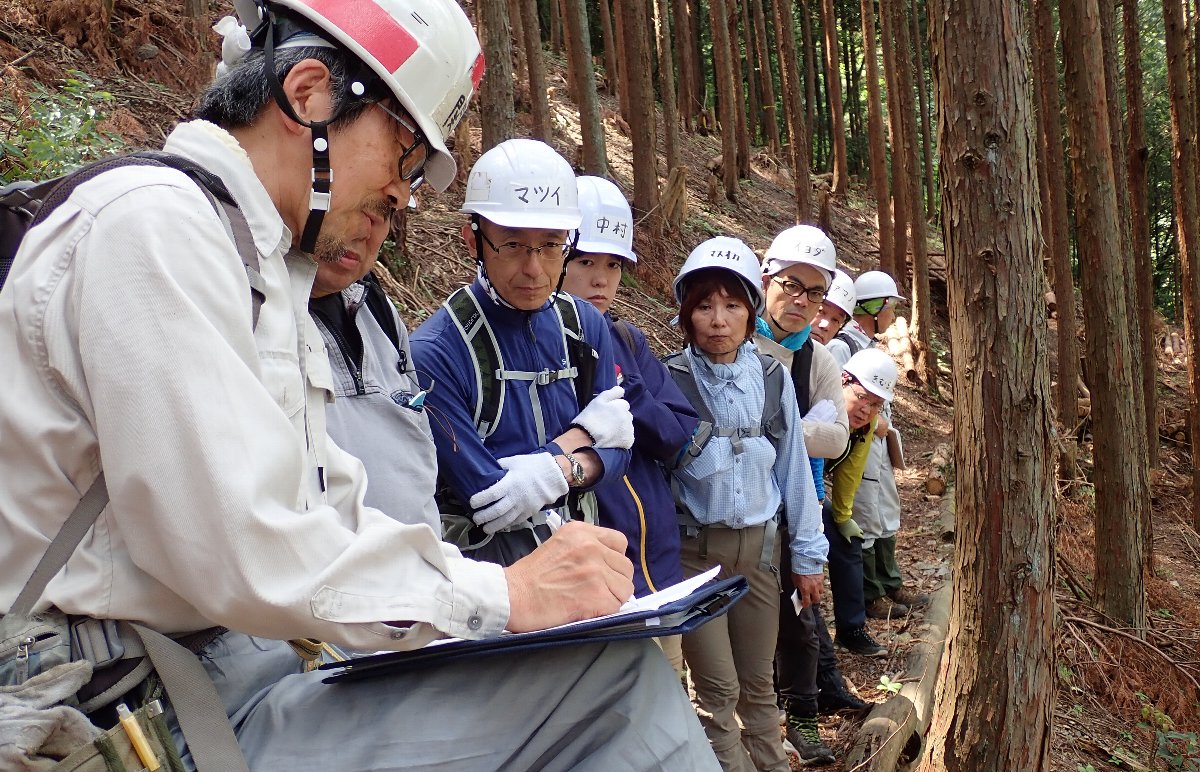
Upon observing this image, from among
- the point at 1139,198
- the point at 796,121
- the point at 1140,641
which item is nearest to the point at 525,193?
the point at 1140,641

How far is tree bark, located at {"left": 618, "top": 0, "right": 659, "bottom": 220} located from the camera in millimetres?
12438

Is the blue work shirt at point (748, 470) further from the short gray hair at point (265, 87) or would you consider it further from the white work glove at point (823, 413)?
the short gray hair at point (265, 87)

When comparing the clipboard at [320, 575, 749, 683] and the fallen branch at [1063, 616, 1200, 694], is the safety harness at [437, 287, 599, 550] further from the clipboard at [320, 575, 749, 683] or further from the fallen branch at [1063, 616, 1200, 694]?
the fallen branch at [1063, 616, 1200, 694]

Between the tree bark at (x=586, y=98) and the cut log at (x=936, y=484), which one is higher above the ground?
the tree bark at (x=586, y=98)

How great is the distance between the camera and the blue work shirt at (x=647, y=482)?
3.08 m

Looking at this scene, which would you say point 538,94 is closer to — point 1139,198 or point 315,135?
point 1139,198

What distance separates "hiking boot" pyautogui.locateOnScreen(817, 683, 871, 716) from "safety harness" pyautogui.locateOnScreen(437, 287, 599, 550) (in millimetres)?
2650

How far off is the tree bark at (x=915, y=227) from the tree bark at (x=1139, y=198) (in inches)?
115

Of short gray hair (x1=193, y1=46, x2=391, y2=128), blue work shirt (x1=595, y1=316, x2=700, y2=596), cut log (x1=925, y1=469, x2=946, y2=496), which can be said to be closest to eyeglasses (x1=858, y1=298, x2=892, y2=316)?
cut log (x1=925, y1=469, x2=946, y2=496)

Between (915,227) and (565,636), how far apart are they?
1456 centimetres

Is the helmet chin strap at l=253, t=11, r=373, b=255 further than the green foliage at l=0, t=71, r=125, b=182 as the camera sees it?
No

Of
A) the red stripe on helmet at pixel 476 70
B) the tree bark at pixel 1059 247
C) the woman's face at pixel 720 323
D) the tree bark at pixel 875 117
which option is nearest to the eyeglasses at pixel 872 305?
the woman's face at pixel 720 323

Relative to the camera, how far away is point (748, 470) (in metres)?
3.83

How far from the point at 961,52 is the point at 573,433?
74.9 inches
